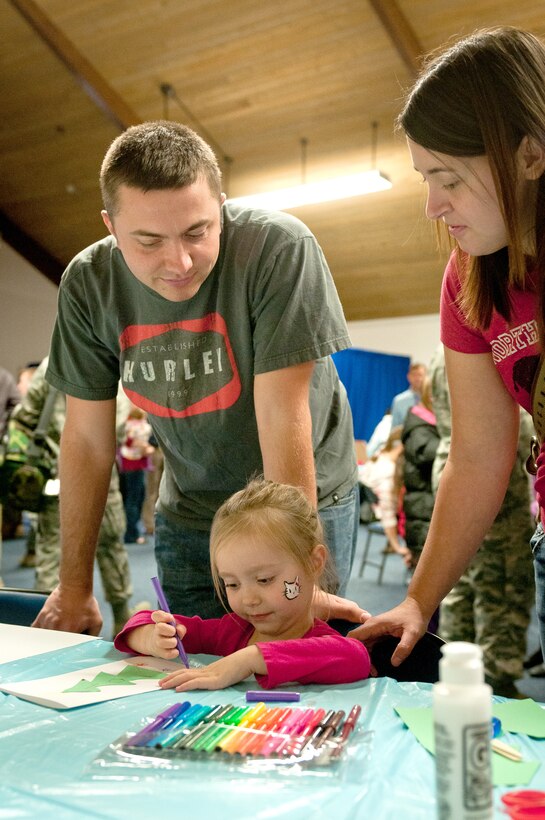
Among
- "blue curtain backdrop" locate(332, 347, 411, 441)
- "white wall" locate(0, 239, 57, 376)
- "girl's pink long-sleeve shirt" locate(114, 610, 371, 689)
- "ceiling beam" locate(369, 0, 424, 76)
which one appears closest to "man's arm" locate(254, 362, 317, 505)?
"girl's pink long-sleeve shirt" locate(114, 610, 371, 689)

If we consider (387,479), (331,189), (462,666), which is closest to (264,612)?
(462,666)

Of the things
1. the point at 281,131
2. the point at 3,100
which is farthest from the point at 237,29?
the point at 3,100

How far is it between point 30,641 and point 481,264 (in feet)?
3.08

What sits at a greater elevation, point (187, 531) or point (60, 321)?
point (60, 321)

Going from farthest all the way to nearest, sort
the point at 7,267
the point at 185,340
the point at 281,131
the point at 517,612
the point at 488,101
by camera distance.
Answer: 1. the point at 7,267
2. the point at 281,131
3. the point at 517,612
4. the point at 185,340
5. the point at 488,101

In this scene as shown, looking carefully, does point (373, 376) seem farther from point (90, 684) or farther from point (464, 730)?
point (464, 730)

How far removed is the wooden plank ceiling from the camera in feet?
19.9

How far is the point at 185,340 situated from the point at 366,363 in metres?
9.46

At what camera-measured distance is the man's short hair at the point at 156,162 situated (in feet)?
4.18

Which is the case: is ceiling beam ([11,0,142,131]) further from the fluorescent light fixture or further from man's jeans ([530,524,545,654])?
man's jeans ([530,524,545,654])

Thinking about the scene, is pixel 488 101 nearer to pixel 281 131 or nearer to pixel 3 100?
pixel 281 131

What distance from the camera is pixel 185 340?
1464 mm

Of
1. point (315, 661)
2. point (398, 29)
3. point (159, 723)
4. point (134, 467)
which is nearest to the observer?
point (159, 723)

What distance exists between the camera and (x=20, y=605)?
5.21 ft
